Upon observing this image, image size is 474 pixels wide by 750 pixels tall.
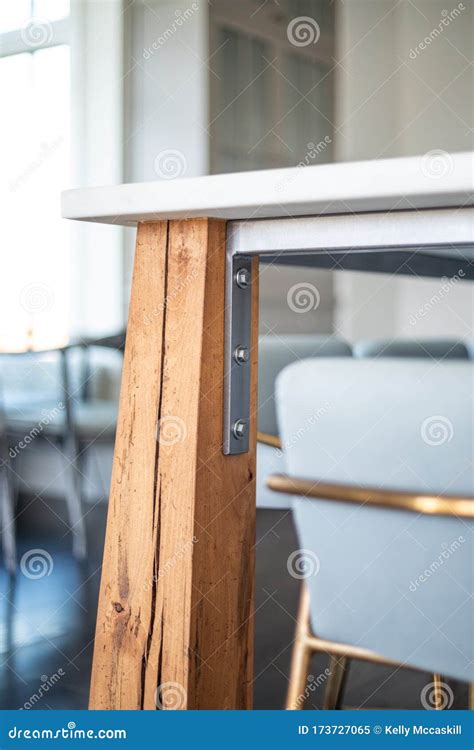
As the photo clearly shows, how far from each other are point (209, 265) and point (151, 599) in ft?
0.86

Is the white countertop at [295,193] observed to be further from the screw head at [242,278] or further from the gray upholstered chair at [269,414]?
the gray upholstered chair at [269,414]

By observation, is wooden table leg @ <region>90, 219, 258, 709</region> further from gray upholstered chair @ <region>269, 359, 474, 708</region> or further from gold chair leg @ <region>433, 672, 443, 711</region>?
gold chair leg @ <region>433, 672, 443, 711</region>

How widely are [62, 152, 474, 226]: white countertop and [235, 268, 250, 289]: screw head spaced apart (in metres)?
0.06

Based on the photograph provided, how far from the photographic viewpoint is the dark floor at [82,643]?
4.43 feet

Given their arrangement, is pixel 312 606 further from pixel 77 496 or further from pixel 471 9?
pixel 471 9

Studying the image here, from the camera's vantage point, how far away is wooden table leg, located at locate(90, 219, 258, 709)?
2.31 feet

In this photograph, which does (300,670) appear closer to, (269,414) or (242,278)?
(269,414)

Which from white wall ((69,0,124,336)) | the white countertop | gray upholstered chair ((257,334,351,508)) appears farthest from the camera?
white wall ((69,0,124,336))

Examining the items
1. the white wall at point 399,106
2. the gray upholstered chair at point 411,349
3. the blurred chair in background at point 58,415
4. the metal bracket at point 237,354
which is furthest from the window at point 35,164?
the metal bracket at point 237,354

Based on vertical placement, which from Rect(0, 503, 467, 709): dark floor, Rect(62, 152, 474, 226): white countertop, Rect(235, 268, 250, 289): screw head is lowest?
Rect(0, 503, 467, 709): dark floor

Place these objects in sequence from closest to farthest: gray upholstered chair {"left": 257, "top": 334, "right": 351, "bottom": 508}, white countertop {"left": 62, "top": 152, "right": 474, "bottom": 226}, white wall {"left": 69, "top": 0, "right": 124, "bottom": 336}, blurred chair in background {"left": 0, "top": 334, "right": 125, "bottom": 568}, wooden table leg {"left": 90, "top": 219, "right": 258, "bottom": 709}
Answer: white countertop {"left": 62, "top": 152, "right": 474, "bottom": 226} → wooden table leg {"left": 90, "top": 219, "right": 258, "bottom": 709} → gray upholstered chair {"left": 257, "top": 334, "right": 351, "bottom": 508} → blurred chair in background {"left": 0, "top": 334, "right": 125, "bottom": 568} → white wall {"left": 69, "top": 0, "right": 124, "bottom": 336}

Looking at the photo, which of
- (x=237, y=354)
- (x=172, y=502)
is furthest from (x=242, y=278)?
(x=172, y=502)

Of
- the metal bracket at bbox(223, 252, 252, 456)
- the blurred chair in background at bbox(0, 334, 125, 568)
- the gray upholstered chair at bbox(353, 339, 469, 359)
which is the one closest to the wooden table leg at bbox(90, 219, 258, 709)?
the metal bracket at bbox(223, 252, 252, 456)

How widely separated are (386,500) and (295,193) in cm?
22
